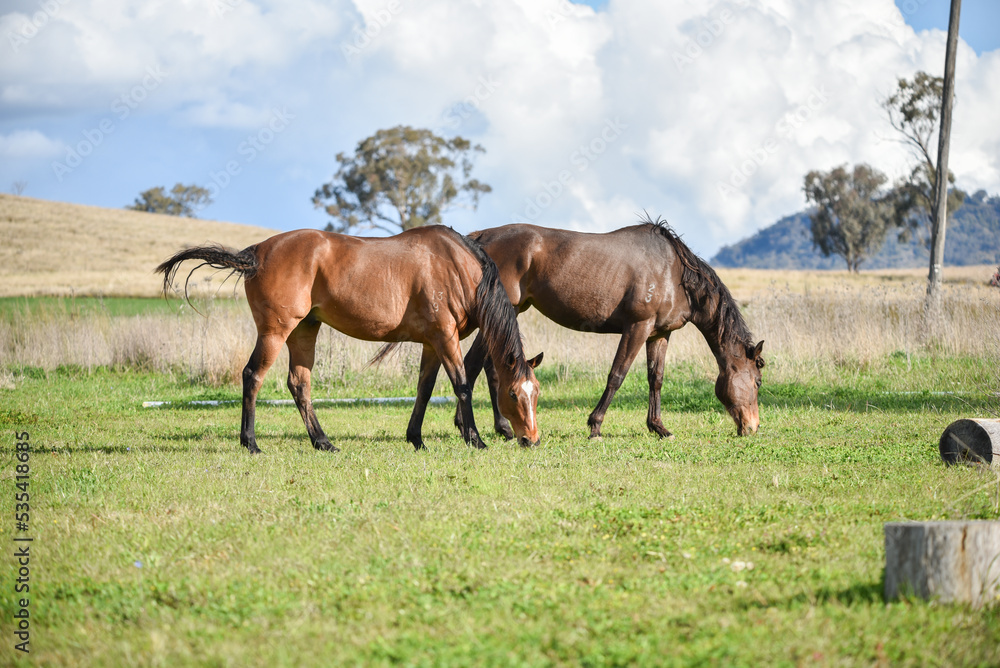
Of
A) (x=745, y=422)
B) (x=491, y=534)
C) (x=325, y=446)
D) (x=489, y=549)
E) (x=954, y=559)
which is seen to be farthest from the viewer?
(x=745, y=422)

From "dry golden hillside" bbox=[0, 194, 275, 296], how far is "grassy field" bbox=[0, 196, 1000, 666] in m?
24.8

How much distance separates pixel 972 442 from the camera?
6332mm

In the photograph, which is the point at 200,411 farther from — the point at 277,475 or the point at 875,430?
the point at 875,430

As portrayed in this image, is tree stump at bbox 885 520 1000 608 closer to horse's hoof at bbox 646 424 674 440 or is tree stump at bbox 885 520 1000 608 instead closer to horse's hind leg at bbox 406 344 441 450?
horse's hoof at bbox 646 424 674 440

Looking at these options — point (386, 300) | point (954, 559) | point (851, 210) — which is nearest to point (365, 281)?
point (386, 300)

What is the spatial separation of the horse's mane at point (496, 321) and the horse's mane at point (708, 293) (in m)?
2.23

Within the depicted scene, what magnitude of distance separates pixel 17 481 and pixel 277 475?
6.68 feet

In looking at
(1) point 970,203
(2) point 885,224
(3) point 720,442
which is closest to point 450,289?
(3) point 720,442

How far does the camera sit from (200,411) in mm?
11125

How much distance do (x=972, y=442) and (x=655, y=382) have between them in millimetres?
3335

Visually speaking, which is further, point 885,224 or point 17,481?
point 885,224

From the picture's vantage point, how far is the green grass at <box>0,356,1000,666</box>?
321cm

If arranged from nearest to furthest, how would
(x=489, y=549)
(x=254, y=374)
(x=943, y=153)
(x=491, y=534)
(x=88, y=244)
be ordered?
(x=489, y=549) → (x=491, y=534) → (x=254, y=374) → (x=943, y=153) → (x=88, y=244)

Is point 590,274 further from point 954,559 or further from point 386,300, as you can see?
point 954,559
